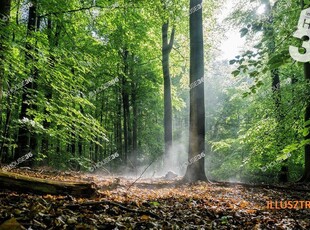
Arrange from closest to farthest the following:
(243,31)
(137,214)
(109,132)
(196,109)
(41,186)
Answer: (243,31), (137,214), (41,186), (109,132), (196,109)

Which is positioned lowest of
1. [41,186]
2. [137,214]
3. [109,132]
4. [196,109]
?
[137,214]

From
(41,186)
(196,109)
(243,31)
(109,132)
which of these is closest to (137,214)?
(41,186)

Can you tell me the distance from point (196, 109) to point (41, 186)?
628 centimetres

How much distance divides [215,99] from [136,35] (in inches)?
1239

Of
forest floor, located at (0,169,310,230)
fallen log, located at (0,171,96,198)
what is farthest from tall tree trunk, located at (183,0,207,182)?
fallen log, located at (0,171,96,198)

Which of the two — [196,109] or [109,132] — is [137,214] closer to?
[109,132]

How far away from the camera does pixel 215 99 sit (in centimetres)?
4234

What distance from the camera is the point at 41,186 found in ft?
14.1

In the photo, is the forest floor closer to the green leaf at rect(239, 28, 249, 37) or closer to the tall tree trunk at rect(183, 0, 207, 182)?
the green leaf at rect(239, 28, 249, 37)

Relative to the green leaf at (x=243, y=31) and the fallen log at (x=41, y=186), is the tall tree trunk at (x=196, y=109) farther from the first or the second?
the green leaf at (x=243, y=31)

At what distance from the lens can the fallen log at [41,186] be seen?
407 cm

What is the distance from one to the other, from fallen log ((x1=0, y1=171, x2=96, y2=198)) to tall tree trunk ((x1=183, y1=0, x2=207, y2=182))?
16.8 ft

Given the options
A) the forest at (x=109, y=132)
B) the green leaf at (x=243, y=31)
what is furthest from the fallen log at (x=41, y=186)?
the green leaf at (x=243, y=31)

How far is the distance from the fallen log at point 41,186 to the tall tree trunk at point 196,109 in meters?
5.13
